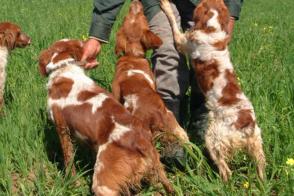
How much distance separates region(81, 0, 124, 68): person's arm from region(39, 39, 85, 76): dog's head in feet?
0.38

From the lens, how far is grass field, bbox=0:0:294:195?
364 cm

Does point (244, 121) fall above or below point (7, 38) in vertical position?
below

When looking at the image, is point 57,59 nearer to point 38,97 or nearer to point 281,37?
point 38,97

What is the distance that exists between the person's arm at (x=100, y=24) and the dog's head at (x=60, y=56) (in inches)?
4.6

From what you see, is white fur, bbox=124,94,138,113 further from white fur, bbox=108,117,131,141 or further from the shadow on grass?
white fur, bbox=108,117,131,141

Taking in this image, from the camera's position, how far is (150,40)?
15.4 feet

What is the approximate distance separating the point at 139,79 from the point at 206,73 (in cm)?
63

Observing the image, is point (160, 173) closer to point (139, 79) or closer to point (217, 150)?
point (217, 150)

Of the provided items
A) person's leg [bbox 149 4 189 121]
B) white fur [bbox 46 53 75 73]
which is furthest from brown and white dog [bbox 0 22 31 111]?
person's leg [bbox 149 4 189 121]

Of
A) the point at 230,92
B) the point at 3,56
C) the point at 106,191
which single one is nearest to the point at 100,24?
the point at 230,92

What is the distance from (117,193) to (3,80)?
302 cm

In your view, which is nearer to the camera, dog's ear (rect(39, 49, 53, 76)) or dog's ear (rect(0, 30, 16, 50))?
dog's ear (rect(39, 49, 53, 76))

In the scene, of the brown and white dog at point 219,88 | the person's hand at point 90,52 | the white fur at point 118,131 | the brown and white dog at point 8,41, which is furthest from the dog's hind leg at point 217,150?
the brown and white dog at point 8,41

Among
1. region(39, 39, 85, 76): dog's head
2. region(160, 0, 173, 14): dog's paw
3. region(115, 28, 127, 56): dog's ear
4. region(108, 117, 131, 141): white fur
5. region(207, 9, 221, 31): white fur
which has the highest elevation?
region(160, 0, 173, 14): dog's paw
